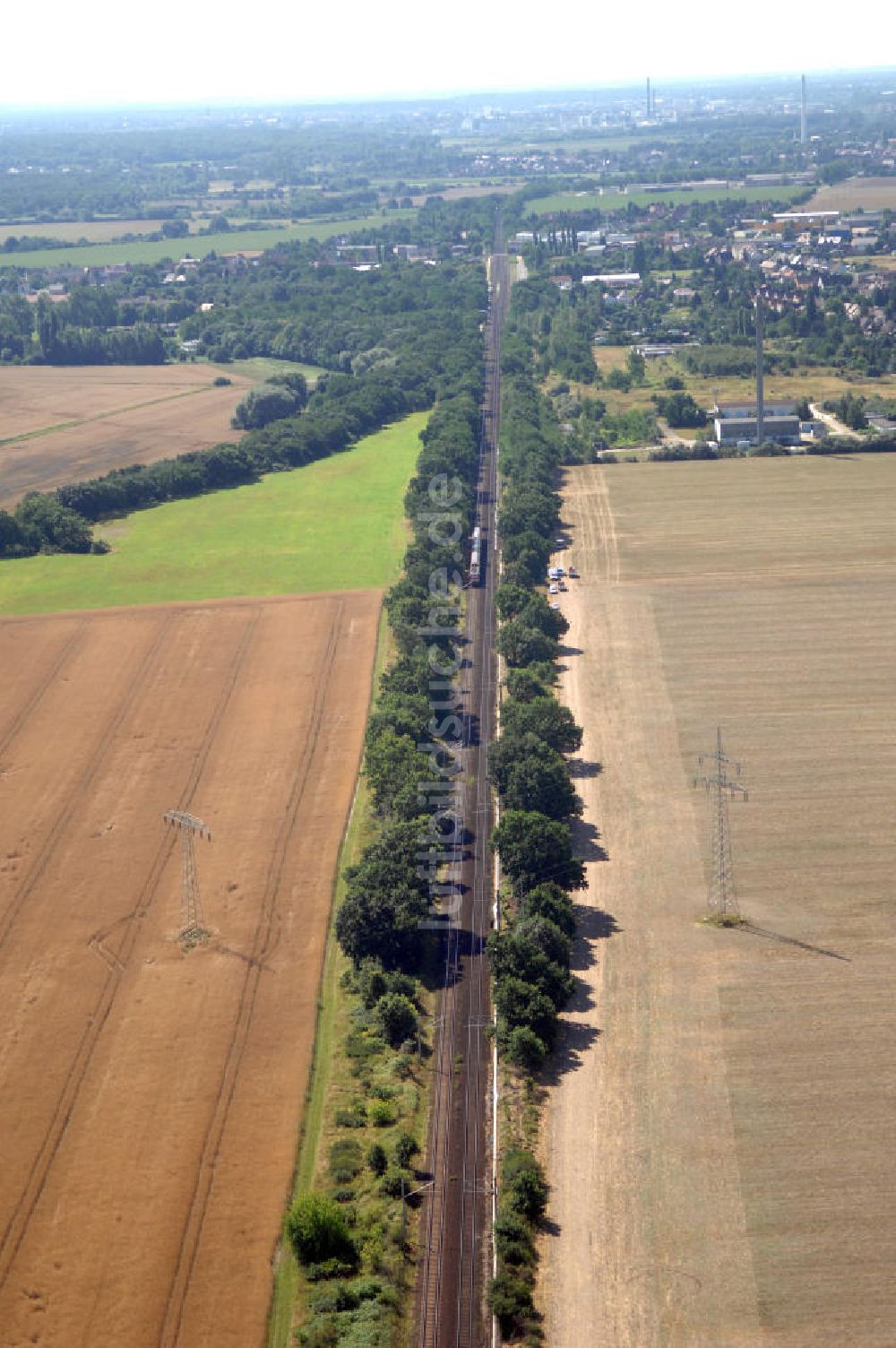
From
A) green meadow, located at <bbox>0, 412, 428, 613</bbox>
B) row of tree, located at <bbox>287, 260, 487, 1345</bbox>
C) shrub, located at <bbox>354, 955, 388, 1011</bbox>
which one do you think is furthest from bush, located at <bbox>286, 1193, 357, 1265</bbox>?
green meadow, located at <bbox>0, 412, 428, 613</bbox>

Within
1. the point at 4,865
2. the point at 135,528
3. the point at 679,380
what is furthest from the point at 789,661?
the point at 679,380

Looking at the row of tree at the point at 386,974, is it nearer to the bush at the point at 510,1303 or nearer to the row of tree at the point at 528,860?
the bush at the point at 510,1303

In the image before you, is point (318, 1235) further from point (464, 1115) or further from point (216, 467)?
point (216, 467)

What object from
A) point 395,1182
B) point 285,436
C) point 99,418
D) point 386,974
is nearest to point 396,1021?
point 386,974

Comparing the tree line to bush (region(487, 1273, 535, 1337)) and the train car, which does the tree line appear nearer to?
the train car

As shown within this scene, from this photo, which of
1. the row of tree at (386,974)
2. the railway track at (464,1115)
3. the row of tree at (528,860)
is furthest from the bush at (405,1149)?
the row of tree at (528,860)

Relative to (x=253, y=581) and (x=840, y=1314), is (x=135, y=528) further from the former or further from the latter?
(x=840, y=1314)

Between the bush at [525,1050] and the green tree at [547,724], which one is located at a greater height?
the green tree at [547,724]
